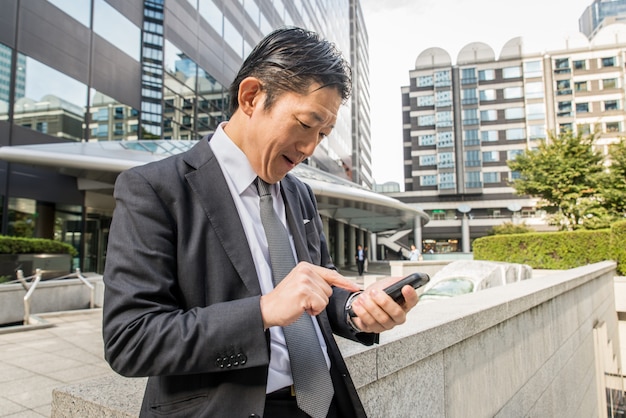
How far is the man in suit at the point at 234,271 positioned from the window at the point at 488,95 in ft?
214

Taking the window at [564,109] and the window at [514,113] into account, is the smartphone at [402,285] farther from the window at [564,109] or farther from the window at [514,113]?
the window at [564,109]

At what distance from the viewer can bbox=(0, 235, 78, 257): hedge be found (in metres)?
11.2

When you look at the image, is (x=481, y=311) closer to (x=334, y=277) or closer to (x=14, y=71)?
(x=334, y=277)

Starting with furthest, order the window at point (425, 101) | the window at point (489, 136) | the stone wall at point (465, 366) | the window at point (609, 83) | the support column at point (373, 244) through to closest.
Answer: the window at point (425, 101), the support column at point (373, 244), the window at point (489, 136), the window at point (609, 83), the stone wall at point (465, 366)

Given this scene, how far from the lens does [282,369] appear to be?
3.90 ft

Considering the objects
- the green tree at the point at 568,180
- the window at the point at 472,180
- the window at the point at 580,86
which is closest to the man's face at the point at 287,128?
the green tree at the point at 568,180

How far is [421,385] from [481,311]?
0.89 m

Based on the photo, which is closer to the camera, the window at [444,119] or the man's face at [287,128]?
the man's face at [287,128]

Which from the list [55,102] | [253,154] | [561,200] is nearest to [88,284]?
[55,102]

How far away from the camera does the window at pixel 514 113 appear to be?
58719 mm

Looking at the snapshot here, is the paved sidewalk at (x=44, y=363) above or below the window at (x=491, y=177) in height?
below

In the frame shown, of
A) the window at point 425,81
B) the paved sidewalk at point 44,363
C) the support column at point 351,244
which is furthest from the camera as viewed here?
the window at point 425,81

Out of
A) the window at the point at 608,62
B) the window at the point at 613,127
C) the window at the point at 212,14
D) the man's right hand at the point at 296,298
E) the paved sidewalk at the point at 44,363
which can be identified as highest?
the window at the point at 608,62

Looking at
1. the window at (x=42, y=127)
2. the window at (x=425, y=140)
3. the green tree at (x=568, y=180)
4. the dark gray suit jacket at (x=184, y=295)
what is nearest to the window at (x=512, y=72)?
the window at (x=425, y=140)
